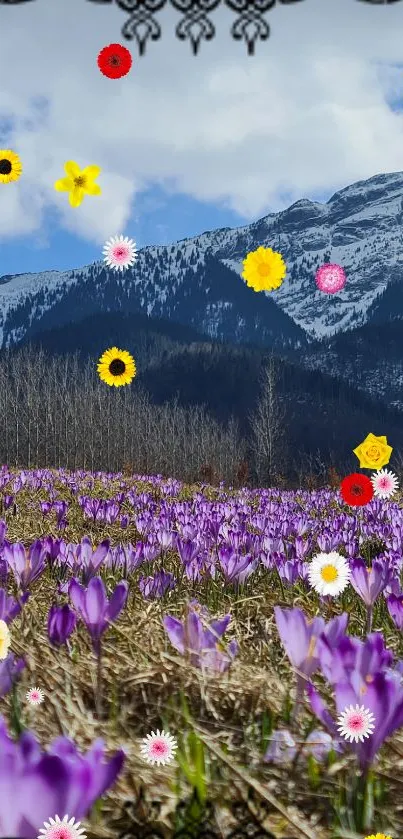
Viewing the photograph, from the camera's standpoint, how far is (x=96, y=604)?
157 cm

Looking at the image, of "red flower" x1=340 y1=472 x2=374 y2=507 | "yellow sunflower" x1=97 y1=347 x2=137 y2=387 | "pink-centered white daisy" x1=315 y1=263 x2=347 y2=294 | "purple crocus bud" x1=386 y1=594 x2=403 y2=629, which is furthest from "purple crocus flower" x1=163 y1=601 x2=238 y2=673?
"yellow sunflower" x1=97 y1=347 x2=137 y2=387

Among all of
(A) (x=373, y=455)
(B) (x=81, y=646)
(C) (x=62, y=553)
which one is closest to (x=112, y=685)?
(B) (x=81, y=646)

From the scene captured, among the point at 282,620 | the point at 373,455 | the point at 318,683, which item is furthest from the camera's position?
the point at 373,455

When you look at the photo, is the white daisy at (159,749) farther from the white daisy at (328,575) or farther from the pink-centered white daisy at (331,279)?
the pink-centered white daisy at (331,279)

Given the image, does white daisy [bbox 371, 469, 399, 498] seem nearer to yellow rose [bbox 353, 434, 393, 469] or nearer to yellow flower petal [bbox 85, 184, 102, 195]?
yellow rose [bbox 353, 434, 393, 469]

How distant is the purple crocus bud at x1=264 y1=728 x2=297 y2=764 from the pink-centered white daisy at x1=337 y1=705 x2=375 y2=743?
23cm

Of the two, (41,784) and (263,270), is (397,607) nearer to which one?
(41,784)

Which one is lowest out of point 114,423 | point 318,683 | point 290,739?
point 290,739

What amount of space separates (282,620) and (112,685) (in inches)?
24.3

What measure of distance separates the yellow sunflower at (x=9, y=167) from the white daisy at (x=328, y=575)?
9.53ft

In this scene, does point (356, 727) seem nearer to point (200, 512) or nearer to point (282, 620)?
point (282, 620)

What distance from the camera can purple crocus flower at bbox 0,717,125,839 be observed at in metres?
0.72

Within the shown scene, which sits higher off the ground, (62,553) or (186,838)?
(62,553)

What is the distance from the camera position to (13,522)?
5.11 m
